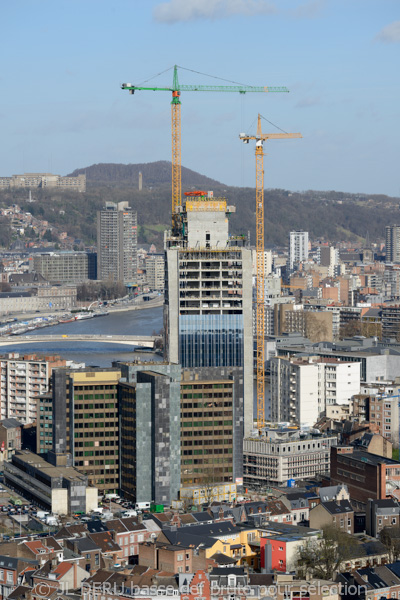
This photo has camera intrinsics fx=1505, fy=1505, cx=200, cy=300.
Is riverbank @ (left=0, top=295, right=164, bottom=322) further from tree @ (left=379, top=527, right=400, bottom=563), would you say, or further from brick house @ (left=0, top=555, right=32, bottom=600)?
brick house @ (left=0, top=555, right=32, bottom=600)

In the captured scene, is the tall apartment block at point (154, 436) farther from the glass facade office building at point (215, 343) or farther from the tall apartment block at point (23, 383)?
the tall apartment block at point (23, 383)

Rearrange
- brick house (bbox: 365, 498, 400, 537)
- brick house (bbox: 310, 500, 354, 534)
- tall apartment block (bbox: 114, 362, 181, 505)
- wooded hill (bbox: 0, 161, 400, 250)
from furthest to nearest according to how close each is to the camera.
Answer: wooded hill (bbox: 0, 161, 400, 250)
tall apartment block (bbox: 114, 362, 181, 505)
brick house (bbox: 365, 498, 400, 537)
brick house (bbox: 310, 500, 354, 534)

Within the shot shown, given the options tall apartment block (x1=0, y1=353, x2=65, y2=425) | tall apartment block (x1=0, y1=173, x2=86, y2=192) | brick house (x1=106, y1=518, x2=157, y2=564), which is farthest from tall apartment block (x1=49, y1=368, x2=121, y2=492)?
tall apartment block (x1=0, y1=173, x2=86, y2=192)

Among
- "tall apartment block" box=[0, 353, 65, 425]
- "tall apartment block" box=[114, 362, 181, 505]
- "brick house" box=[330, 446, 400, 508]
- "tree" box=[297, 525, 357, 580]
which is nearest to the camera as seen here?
"tree" box=[297, 525, 357, 580]

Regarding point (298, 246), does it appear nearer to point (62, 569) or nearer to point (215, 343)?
point (215, 343)

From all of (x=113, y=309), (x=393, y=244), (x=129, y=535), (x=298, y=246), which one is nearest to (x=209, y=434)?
(x=129, y=535)

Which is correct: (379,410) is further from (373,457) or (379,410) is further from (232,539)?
(232,539)
